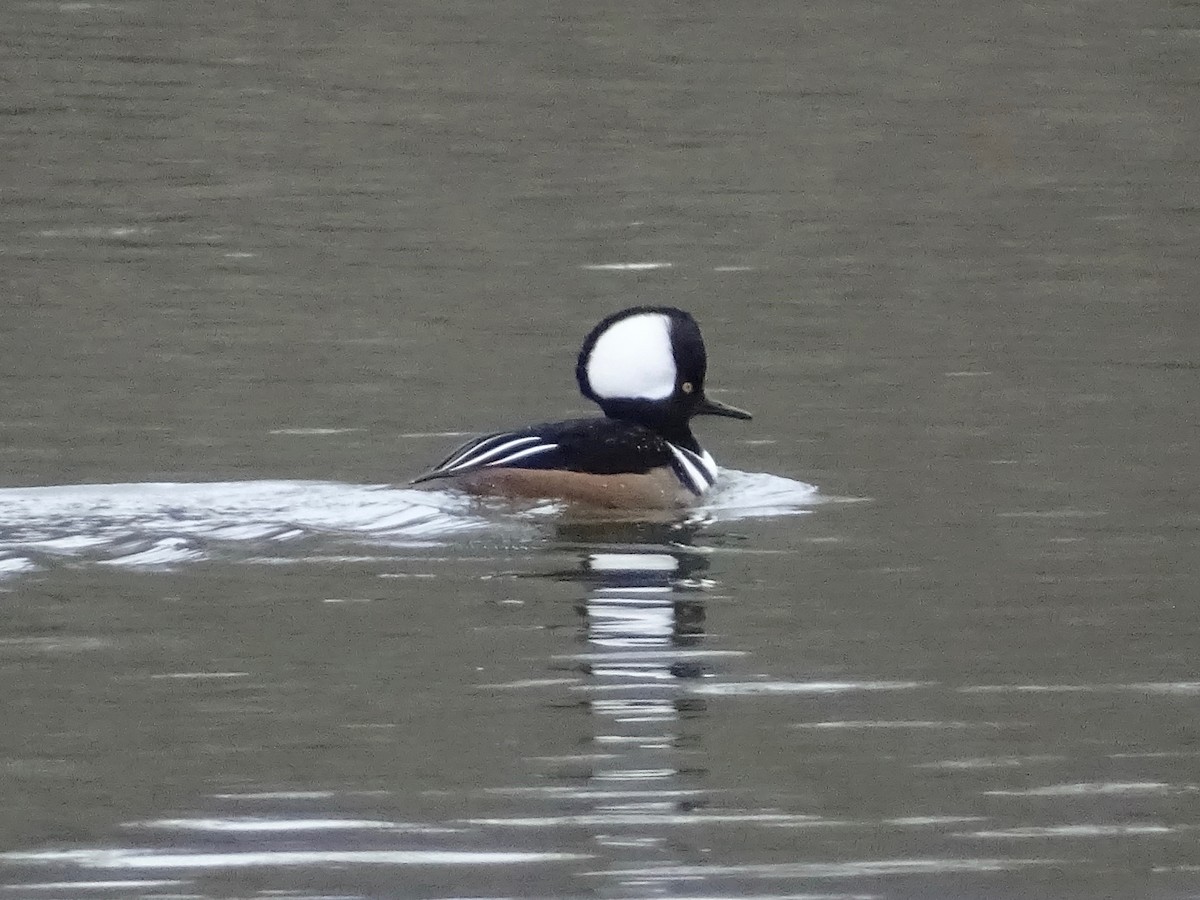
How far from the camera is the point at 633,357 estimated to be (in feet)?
33.6

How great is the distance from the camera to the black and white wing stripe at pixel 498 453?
385 inches

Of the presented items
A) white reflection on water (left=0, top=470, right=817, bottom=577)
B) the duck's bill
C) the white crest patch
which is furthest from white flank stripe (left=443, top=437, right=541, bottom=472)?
the duck's bill

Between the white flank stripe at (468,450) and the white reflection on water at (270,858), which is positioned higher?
the white flank stripe at (468,450)

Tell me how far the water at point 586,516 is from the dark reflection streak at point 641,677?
2 centimetres

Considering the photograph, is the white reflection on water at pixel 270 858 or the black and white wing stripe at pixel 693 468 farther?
the black and white wing stripe at pixel 693 468

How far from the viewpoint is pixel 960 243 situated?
16734 mm

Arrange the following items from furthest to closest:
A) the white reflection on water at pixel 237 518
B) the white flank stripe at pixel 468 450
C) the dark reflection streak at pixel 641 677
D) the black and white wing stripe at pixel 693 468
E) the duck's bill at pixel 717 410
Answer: the duck's bill at pixel 717 410, the black and white wing stripe at pixel 693 468, the white flank stripe at pixel 468 450, the white reflection on water at pixel 237 518, the dark reflection streak at pixel 641 677

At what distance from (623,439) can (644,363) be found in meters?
0.46

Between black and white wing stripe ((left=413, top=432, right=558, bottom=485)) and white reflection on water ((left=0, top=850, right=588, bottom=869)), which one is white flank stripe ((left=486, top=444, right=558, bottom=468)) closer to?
black and white wing stripe ((left=413, top=432, right=558, bottom=485))

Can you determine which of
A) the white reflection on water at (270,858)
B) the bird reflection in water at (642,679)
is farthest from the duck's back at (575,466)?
the white reflection on water at (270,858)

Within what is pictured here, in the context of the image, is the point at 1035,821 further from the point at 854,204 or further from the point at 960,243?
the point at 854,204

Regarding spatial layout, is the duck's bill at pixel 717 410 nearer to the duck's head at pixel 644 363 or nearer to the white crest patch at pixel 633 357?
the duck's head at pixel 644 363

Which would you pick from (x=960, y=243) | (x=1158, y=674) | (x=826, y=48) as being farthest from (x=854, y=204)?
(x=1158, y=674)

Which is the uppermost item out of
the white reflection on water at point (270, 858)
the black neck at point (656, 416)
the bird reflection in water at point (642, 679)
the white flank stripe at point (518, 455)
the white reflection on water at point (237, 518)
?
the black neck at point (656, 416)
